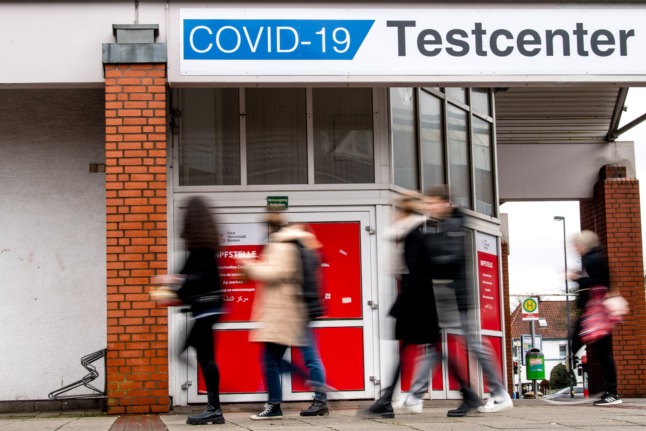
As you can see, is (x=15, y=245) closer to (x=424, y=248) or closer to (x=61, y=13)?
(x=61, y=13)

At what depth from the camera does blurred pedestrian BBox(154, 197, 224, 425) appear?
301 inches

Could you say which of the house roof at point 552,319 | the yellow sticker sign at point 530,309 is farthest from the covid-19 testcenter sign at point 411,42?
the house roof at point 552,319

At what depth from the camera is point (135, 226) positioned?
9305mm

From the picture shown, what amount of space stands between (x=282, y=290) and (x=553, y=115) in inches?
319

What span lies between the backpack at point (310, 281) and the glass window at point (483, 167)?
501 cm

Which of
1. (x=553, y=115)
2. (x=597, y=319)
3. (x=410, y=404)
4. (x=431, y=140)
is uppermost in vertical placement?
(x=553, y=115)

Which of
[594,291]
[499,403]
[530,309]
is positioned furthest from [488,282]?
[530,309]

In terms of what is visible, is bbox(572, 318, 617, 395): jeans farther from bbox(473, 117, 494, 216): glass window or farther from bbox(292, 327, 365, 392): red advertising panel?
bbox(473, 117, 494, 216): glass window

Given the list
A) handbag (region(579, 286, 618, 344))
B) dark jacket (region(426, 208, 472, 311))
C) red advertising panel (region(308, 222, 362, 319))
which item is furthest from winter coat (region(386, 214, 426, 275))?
handbag (region(579, 286, 618, 344))

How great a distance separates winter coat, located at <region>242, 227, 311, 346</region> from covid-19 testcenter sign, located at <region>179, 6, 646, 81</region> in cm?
222

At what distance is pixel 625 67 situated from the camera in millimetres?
9961

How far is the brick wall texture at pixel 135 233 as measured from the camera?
9.16m

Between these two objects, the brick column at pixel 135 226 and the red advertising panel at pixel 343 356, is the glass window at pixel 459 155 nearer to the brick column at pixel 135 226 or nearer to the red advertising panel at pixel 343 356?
the red advertising panel at pixel 343 356

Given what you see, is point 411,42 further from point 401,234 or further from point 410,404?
point 410,404
